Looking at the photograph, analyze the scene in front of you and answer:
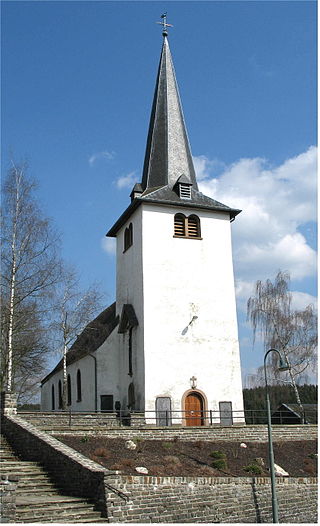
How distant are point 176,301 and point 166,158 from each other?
8583 mm

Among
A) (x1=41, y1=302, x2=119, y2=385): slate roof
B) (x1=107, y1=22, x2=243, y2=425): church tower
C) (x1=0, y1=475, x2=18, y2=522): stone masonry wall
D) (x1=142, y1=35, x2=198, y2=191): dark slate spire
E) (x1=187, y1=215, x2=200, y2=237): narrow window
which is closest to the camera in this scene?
(x1=0, y1=475, x2=18, y2=522): stone masonry wall

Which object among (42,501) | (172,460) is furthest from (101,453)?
(42,501)

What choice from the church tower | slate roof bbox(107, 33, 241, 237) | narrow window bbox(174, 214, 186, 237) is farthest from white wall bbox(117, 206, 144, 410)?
narrow window bbox(174, 214, 186, 237)

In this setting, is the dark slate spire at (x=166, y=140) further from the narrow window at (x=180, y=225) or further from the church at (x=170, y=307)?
the narrow window at (x=180, y=225)

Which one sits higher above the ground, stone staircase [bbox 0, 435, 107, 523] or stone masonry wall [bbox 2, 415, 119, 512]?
stone masonry wall [bbox 2, 415, 119, 512]

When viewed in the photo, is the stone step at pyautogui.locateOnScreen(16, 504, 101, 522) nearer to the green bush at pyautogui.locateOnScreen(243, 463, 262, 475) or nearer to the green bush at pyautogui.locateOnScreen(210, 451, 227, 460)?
the green bush at pyautogui.locateOnScreen(243, 463, 262, 475)

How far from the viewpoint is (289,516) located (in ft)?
54.3

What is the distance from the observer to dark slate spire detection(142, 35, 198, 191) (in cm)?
3009

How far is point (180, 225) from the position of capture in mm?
28219

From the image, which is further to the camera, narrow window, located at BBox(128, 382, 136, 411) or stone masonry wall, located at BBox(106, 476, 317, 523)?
narrow window, located at BBox(128, 382, 136, 411)

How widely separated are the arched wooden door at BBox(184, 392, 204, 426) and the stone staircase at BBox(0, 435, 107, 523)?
10452 mm

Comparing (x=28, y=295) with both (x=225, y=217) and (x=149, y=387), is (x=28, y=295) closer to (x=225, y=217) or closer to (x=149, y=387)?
(x=149, y=387)

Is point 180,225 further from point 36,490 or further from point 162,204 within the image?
point 36,490

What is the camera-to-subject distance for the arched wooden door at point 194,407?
25406mm
